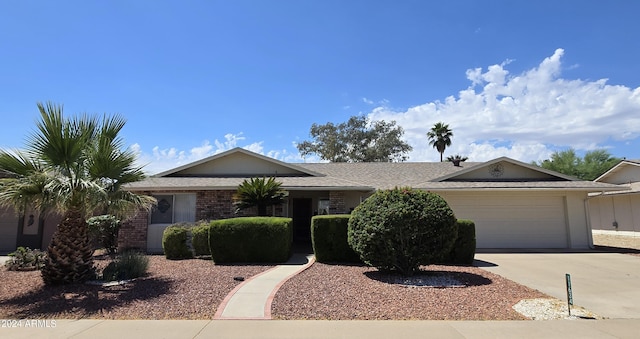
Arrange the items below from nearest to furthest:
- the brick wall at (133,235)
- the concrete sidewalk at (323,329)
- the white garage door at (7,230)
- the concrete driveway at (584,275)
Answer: the concrete sidewalk at (323,329) → the concrete driveway at (584,275) → the brick wall at (133,235) → the white garage door at (7,230)

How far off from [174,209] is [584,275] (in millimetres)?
13668

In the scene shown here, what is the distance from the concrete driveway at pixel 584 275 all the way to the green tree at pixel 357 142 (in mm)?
23848

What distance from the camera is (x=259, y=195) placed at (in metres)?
13.1

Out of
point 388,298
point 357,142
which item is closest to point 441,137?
point 357,142

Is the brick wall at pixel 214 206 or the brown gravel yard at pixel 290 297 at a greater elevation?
the brick wall at pixel 214 206

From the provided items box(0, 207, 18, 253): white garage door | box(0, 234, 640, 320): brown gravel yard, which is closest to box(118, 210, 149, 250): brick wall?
box(0, 234, 640, 320): brown gravel yard

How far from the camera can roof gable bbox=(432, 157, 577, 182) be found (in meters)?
16.6

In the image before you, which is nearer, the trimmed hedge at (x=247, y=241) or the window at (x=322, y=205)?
the trimmed hedge at (x=247, y=241)

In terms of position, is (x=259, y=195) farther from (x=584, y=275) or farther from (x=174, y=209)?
(x=584, y=275)

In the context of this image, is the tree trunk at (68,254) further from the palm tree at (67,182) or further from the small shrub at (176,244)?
the small shrub at (176,244)

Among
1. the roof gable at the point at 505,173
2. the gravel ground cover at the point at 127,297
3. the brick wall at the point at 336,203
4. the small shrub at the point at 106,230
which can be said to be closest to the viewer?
the gravel ground cover at the point at 127,297

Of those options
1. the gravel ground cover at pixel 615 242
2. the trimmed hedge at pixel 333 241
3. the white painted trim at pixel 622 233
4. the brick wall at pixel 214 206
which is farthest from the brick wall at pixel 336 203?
the white painted trim at pixel 622 233

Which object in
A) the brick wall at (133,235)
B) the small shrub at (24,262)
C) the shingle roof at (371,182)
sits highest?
the shingle roof at (371,182)

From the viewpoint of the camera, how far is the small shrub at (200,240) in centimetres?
1212
